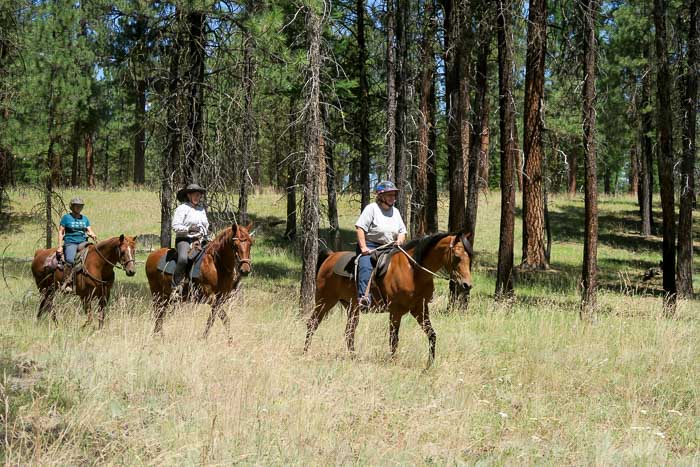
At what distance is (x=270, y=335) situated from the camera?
9.73 metres

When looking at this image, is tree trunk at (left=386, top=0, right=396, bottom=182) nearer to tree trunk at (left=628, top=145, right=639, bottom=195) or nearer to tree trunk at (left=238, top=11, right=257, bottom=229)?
tree trunk at (left=238, top=11, right=257, bottom=229)

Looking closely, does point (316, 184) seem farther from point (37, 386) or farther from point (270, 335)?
point (37, 386)

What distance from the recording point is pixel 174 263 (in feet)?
35.2

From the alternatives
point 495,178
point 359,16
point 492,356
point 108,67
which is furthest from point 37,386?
point 495,178

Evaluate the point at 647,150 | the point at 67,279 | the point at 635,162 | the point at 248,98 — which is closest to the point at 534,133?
the point at 248,98

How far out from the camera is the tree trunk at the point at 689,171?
1559 centimetres

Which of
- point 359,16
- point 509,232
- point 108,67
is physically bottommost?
point 509,232

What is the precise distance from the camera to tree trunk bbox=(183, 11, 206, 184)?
1370cm

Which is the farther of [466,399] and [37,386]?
[466,399]

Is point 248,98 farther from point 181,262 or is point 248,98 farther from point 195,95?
point 181,262

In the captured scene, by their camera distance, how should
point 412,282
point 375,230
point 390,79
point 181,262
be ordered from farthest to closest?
1. point 390,79
2. point 181,262
3. point 375,230
4. point 412,282

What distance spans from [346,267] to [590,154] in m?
5.53

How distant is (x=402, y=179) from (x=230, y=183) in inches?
166

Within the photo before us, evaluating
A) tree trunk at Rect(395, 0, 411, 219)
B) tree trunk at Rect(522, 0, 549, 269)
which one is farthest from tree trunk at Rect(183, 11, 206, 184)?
tree trunk at Rect(522, 0, 549, 269)
